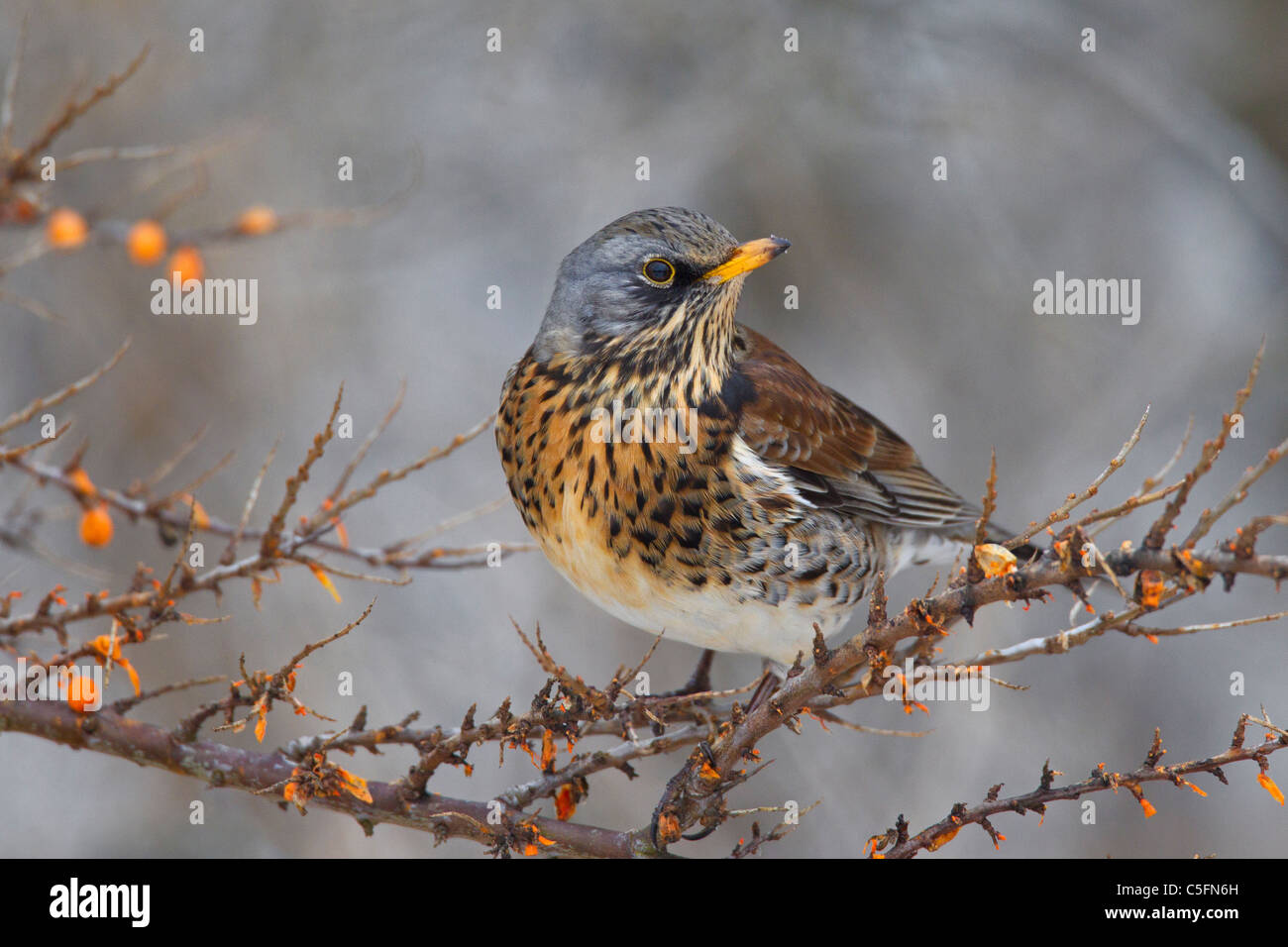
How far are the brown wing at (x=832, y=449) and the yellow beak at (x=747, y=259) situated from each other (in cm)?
49

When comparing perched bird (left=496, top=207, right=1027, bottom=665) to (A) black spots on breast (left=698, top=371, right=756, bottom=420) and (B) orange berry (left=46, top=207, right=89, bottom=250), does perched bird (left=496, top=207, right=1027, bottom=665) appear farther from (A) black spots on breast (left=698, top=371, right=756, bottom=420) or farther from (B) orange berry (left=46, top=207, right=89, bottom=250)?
(B) orange berry (left=46, top=207, right=89, bottom=250)

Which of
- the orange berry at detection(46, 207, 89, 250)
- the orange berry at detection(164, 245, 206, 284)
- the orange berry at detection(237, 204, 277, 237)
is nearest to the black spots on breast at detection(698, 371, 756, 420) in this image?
the orange berry at detection(164, 245, 206, 284)

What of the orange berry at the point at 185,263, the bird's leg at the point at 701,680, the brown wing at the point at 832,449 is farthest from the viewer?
the bird's leg at the point at 701,680

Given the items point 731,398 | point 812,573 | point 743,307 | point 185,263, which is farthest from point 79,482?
point 743,307

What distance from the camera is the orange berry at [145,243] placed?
1754 mm

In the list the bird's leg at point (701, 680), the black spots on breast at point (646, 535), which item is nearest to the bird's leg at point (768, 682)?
the bird's leg at point (701, 680)

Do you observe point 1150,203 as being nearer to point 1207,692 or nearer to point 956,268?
point 956,268

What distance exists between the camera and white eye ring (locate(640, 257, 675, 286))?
3.67 m

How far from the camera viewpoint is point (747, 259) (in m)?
3.59

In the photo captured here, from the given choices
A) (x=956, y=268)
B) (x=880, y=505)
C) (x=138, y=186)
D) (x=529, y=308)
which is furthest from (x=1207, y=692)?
(x=138, y=186)

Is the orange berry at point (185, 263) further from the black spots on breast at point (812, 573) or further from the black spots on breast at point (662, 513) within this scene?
the black spots on breast at point (812, 573)

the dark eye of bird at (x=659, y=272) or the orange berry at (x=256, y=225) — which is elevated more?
the dark eye of bird at (x=659, y=272)

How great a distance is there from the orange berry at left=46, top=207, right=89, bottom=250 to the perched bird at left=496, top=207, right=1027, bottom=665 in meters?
2.06

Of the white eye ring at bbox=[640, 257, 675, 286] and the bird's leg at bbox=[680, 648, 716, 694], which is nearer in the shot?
the white eye ring at bbox=[640, 257, 675, 286]
